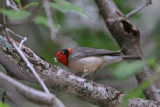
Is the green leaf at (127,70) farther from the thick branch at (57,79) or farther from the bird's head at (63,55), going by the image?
the bird's head at (63,55)

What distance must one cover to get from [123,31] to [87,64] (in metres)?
0.98

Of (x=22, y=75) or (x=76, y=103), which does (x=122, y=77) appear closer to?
(x=22, y=75)

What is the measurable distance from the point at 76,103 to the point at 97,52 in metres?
1.58

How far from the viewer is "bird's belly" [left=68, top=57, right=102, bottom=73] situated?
18.3 feet

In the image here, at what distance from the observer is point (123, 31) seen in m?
5.14

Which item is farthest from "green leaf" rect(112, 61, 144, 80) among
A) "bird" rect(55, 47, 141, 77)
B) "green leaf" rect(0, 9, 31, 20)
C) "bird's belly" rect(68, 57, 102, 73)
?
"bird's belly" rect(68, 57, 102, 73)

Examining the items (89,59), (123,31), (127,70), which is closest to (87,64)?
(89,59)

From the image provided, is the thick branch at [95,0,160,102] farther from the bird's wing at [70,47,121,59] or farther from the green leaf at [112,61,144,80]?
the green leaf at [112,61,144,80]

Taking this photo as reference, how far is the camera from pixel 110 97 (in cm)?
397

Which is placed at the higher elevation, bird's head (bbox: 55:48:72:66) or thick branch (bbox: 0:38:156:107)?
bird's head (bbox: 55:48:72:66)

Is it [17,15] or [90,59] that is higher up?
[90,59]

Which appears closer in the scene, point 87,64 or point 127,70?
point 127,70

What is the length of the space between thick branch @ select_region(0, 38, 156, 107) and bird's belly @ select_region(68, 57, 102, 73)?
5.04 feet

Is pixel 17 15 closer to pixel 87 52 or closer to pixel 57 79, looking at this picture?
pixel 57 79
